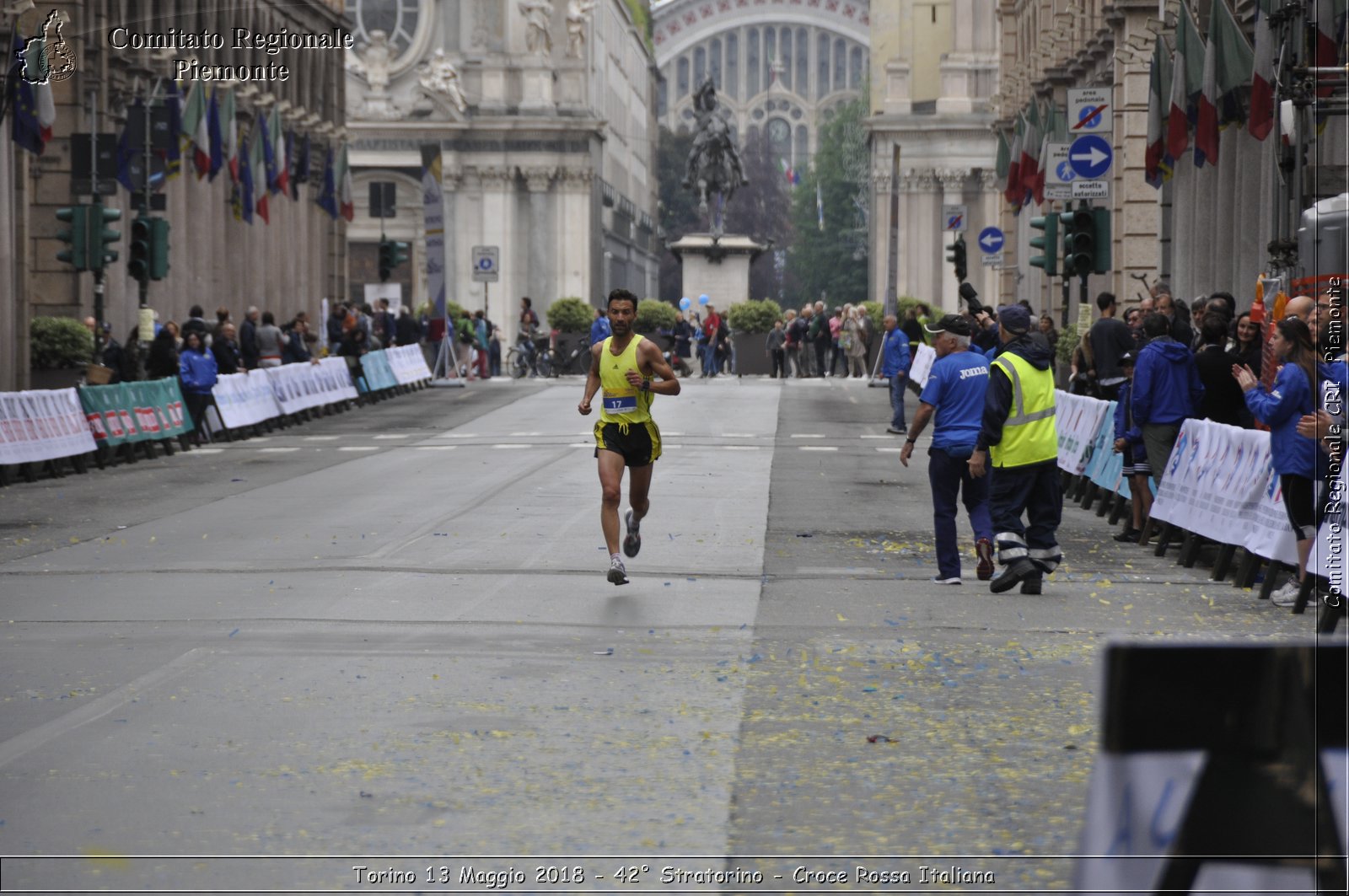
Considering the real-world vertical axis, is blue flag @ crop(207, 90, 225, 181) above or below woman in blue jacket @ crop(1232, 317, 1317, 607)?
above

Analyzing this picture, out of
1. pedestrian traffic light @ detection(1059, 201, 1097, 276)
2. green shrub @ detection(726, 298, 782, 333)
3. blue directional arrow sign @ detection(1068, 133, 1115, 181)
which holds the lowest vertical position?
green shrub @ detection(726, 298, 782, 333)

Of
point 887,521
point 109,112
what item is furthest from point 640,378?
point 109,112

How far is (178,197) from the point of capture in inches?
1972

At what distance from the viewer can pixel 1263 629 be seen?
12211 mm

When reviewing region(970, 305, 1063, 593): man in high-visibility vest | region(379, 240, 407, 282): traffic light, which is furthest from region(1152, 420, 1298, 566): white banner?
region(379, 240, 407, 282): traffic light

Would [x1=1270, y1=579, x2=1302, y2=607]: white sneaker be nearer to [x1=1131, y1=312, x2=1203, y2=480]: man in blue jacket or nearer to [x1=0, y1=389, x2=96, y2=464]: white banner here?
[x1=1131, y1=312, x2=1203, y2=480]: man in blue jacket

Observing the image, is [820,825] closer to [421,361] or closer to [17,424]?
[17,424]

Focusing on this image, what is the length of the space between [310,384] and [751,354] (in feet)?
85.3

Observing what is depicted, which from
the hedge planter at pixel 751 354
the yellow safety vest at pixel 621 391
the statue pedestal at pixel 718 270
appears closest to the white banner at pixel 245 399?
the yellow safety vest at pixel 621 391

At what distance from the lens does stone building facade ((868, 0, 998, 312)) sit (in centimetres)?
8506

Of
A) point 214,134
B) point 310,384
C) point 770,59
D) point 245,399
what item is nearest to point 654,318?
point 214,134

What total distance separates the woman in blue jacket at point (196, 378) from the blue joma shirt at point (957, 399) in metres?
17.5

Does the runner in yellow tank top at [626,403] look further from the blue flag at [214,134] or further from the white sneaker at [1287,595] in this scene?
the blue flag at [214,134]

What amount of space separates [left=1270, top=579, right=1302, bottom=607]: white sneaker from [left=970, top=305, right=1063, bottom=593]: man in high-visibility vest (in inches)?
57.6
